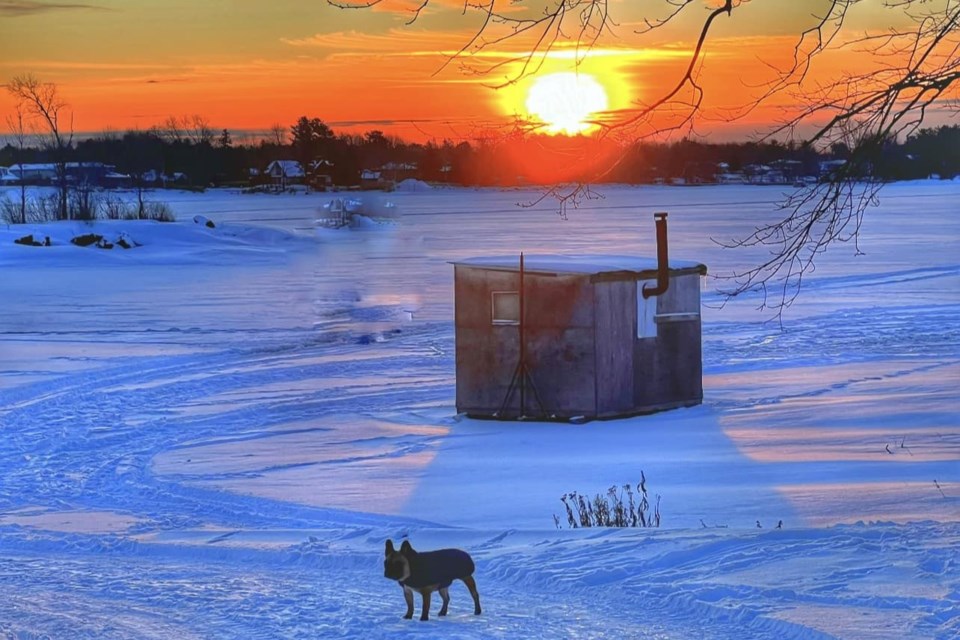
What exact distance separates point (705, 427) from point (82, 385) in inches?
364

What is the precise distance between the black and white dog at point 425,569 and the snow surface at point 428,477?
25 cm

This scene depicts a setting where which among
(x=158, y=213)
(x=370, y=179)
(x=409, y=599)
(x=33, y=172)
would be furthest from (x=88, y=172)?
(x=409, y=599)

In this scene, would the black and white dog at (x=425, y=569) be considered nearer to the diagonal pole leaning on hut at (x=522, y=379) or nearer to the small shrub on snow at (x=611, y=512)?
the small shrub on snow at (x=611, y=512)

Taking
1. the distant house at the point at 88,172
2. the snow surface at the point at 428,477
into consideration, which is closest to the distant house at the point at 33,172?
the distant house at the point at 88,172

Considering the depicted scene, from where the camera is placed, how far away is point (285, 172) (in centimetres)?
13325

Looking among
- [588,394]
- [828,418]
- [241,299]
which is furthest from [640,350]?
[241,299]

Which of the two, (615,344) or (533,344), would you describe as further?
(533,344)

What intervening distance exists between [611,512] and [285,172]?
126 m

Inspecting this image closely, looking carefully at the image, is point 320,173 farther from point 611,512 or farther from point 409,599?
point 409,599

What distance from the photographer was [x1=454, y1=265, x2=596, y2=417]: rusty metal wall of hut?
50.3 ft

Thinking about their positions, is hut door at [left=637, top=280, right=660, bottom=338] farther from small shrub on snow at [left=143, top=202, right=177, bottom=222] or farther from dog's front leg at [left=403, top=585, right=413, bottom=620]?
small shrub on snow at [left=143, top=202, right=177, bottom=222]

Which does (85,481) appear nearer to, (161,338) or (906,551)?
(906,551)

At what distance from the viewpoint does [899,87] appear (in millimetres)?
7672

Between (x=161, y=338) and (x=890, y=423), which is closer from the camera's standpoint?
(x=890, y=423)
